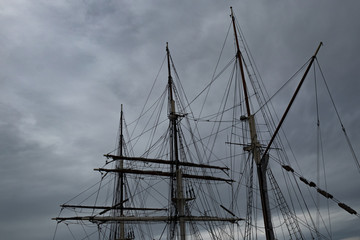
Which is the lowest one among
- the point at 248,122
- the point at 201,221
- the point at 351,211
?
the point at 351,211

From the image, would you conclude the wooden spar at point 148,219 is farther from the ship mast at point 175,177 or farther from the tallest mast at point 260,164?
the tallest mast at point 260,164

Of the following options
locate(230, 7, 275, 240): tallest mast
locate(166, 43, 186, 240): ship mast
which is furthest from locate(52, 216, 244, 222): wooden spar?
locate(230, 7, 275, 240): tallest mast

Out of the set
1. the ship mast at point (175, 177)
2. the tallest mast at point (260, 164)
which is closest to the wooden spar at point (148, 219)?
the ship mast at point (175, 177)

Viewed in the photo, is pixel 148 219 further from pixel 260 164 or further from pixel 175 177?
pixel 260 164

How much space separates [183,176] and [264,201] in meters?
16.5

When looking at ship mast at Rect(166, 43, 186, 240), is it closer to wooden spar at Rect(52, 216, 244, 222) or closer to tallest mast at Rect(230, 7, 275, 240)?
wooden spar at Rect(52, 216, 244, 222)

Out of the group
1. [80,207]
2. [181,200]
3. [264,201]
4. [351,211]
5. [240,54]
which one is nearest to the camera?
[351,211]

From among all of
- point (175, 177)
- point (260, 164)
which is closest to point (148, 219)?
point (175, 177)

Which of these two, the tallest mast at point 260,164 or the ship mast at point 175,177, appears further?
the ship mast at point 175,177

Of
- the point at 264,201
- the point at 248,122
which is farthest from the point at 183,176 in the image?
the point at 264,201

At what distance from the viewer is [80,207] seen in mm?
43250

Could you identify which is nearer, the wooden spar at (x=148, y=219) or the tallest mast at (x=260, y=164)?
the tallest mast at (x=260, y=164)

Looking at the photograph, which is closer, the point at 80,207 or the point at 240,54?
the point at 240,54

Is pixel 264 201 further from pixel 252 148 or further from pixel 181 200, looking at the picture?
pixel 181 200
